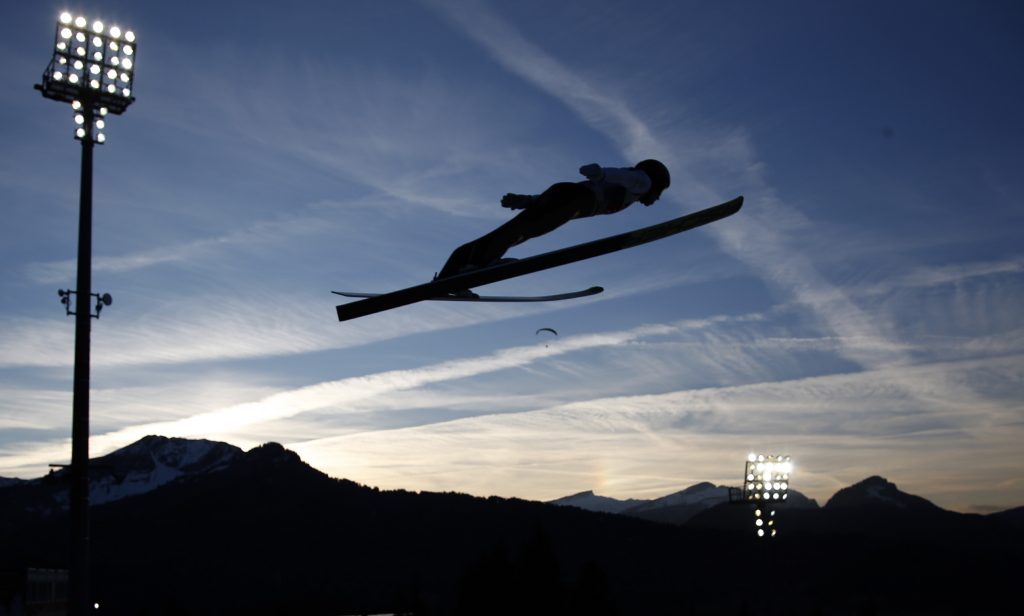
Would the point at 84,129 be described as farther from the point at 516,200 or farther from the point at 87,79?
the point at 516,200

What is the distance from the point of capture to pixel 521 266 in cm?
754

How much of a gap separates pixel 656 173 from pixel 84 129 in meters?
11.6

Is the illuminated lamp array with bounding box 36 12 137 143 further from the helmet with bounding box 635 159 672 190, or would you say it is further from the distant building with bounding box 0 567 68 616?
the distant building with bounding box 0 567 68 616

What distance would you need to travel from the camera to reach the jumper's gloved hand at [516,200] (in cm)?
719

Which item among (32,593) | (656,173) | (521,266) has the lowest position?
(32,593)

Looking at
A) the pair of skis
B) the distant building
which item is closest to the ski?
the pair of skis

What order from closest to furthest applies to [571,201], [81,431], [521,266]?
[571,201], [521,266], [81,431]

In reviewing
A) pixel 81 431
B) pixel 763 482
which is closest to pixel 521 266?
pixel 81 431

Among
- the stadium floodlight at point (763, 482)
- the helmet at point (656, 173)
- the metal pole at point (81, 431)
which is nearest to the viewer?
the helmet at point (656, 173)

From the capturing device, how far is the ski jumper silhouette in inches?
275

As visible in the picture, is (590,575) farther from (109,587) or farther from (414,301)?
(109,587)

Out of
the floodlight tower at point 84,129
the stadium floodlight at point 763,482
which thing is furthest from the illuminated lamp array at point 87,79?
the stadium floodlight at point 763,482

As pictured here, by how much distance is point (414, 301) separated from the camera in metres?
8.20

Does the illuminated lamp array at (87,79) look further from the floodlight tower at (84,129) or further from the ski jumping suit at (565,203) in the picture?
the ski jumping suit at (565,203)
